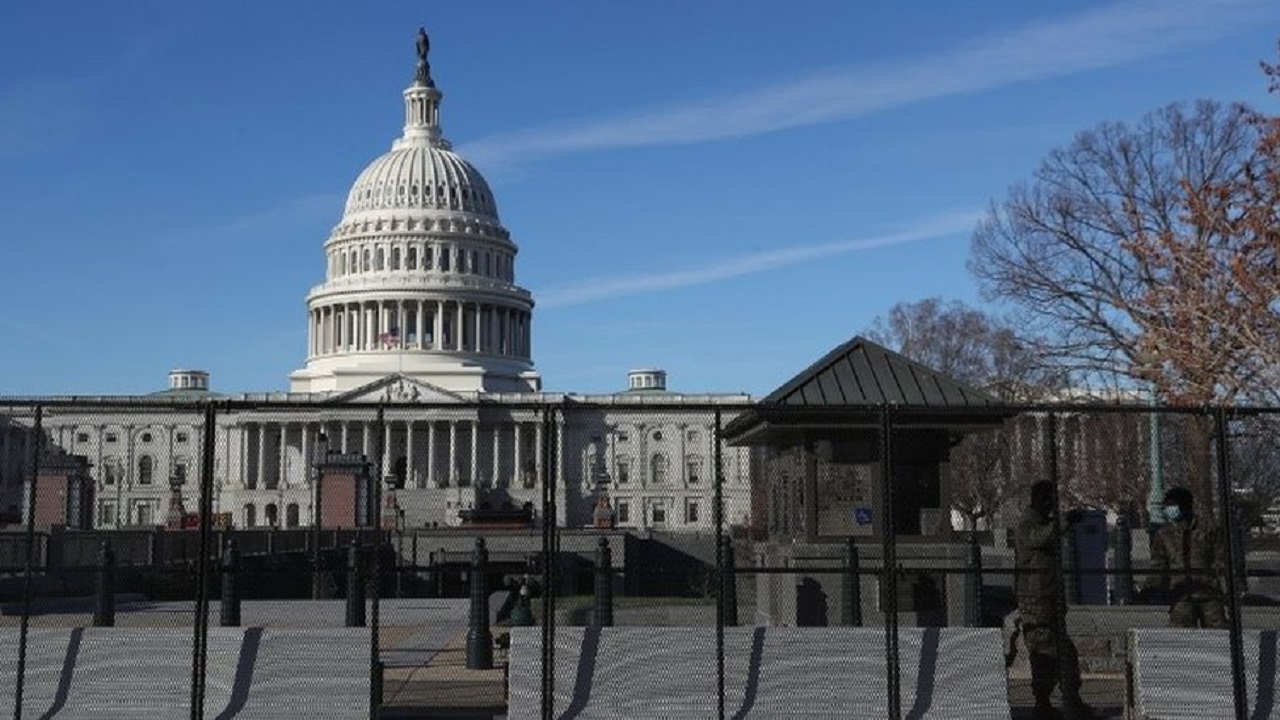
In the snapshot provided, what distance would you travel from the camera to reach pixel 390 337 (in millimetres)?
144000

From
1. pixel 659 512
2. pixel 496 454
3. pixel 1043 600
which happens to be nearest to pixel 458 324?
pixel 496 454

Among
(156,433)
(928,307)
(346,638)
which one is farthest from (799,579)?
(156,433)

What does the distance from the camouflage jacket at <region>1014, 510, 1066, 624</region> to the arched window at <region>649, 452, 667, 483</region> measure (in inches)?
3780

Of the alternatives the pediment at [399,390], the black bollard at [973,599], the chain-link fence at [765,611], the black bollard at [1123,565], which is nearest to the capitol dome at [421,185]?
the pediment at [399,390]

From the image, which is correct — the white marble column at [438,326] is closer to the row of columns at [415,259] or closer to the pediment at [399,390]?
the row of columns at [415,259]

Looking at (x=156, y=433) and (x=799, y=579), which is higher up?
(x=156, y=433)

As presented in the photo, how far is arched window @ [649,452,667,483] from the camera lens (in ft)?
362

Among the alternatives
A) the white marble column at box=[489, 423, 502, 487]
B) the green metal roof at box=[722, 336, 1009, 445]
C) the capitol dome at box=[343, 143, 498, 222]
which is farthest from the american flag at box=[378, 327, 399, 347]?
the green metal roof at box=[722, 336, 1009, 445]

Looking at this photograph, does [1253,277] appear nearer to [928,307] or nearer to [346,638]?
[346,638]

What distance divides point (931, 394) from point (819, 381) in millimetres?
1467

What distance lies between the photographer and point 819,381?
19391 mm

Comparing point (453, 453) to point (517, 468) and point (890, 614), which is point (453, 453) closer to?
point (517, 468)

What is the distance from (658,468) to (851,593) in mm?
93695

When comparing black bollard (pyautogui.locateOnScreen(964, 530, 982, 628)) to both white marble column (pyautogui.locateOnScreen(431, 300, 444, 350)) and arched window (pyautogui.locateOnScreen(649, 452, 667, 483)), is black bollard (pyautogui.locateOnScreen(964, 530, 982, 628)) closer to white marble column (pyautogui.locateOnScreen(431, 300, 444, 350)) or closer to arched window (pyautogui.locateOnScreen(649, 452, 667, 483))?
arched window (pyautogui.locateOnScreen(649, 452, 667, 483))
